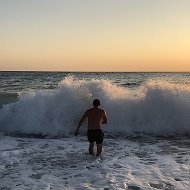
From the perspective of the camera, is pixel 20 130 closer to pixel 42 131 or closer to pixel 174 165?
pixel 42 131

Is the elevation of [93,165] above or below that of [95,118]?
below

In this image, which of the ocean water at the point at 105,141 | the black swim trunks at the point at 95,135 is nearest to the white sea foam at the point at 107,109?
the ocean water at the point at 105,141

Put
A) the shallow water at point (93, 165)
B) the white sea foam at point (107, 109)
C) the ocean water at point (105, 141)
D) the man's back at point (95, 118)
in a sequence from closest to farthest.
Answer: the shallow water at point (93, 165), the ocean water at point (105, 141), the man's back at point (95, 118), the white sea foam at point (107, 109)

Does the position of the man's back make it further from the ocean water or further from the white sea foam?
the white sea foam

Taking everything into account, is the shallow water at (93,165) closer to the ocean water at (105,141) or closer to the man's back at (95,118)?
the ocean water at (105,141)

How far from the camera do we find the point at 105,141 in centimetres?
1161

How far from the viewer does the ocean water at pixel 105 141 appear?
723 centimetres

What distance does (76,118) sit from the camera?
1487 cm

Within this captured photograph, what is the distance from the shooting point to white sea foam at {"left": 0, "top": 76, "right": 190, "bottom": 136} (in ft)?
46.4

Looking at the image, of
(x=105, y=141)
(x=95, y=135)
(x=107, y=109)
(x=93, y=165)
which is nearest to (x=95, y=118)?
(x=95, y=135)

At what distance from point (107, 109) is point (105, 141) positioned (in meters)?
4.05

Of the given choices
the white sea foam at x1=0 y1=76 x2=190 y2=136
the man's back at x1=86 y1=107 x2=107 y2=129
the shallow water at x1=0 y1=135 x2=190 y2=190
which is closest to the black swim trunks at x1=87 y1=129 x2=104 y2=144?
the man's back at x1=86 y1=107 x2=107 y2=129

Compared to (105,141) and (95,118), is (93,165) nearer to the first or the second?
(95,118)

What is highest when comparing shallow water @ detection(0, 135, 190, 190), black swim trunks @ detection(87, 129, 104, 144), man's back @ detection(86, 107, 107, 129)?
man's back @ detection(86, 107, 107, 129)
